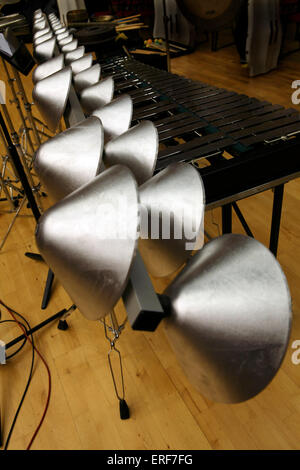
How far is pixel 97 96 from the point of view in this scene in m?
1.00

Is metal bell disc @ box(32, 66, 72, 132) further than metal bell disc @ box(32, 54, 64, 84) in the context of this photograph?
No

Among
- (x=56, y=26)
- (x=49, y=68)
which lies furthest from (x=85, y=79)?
(x=56, y=26)

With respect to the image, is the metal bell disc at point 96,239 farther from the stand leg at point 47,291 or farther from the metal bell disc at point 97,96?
the stand leg at point 47,291

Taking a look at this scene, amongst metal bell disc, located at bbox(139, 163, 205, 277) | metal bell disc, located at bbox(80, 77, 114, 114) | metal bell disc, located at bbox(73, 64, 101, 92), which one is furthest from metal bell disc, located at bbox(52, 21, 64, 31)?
metal bell disc, located at bbox(139, 163, 205, 277)

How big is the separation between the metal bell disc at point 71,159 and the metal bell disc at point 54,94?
11.7 inches

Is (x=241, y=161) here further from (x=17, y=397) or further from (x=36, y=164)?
(x=17, y=397)

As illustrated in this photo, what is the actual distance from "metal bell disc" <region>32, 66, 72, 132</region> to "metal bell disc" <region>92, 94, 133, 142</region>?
6.2 inches

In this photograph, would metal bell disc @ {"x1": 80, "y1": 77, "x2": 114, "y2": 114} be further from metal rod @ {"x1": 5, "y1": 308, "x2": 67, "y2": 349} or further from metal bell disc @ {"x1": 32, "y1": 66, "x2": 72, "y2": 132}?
metal rod @ {"x1": 5, "y1": 308, "x2": 67, "y2": 349}

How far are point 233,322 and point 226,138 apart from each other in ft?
2.58

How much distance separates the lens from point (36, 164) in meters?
0.67

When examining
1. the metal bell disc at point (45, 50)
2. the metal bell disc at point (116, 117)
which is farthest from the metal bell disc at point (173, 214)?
the metal bell disc at point (45, 50)

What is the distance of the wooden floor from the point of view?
1057mm

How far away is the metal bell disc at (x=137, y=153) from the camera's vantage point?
0.64m
